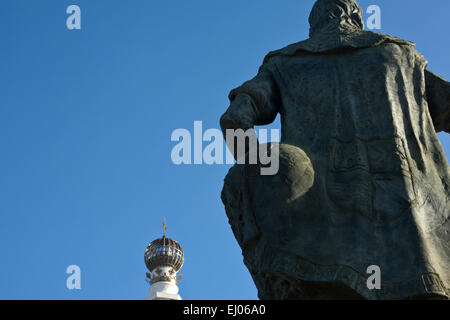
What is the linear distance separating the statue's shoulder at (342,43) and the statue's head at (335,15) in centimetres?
26

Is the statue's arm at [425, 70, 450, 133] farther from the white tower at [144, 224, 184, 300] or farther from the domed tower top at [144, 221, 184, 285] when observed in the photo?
the domed tower top at [144, 221, 184, 285]

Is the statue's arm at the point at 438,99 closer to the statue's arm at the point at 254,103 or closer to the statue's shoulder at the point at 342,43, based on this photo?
the statue's shoulder at the point at 342,43

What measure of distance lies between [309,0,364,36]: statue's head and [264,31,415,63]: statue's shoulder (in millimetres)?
257

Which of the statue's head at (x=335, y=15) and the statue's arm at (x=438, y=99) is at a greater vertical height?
the statue's head at (x=335, y=15)

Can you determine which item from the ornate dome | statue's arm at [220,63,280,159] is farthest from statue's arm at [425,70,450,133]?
the ornate dome

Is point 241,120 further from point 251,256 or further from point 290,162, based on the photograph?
point 251,256

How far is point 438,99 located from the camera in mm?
6742

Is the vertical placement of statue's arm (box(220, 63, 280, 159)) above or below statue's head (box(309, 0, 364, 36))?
below

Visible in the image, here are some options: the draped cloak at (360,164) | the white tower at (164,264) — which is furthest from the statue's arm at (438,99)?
the white tower at (164,264)

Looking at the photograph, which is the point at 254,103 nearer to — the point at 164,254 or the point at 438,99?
the point at 438,99

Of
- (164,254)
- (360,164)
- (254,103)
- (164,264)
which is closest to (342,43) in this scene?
(254,103)

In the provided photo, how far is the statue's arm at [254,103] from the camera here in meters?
6.36

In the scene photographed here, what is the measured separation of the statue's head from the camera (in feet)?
23.5
